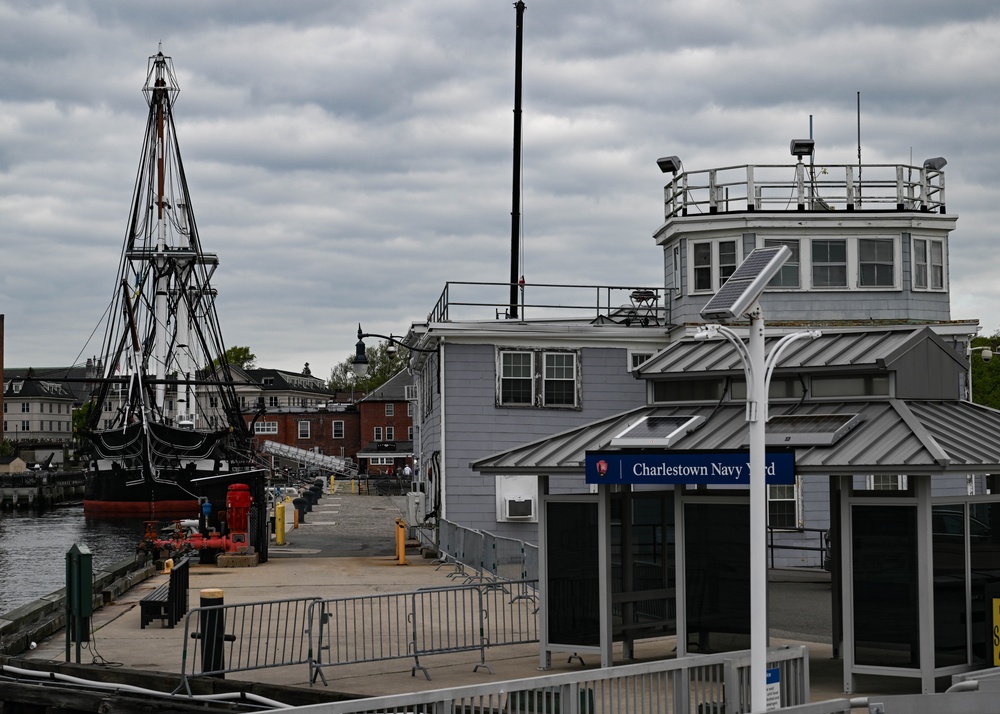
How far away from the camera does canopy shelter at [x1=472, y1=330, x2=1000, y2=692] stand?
41.1 feet

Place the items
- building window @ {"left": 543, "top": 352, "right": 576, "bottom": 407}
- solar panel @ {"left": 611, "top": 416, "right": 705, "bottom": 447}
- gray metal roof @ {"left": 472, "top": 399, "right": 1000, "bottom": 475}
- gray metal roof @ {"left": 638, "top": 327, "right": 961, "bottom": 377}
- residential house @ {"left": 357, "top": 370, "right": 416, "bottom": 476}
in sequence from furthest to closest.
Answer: residential house @ {"left": 357, "top": 370, "right": 416, "bottom": 476} < building window @ {"left": 543, "top": 352, "right": 576, "bottom": 407} < gray metal roof @ {"left": 638, "top": 327, "right": 961, "bottom": 377} < solar panel @ {"left": 611, "top": 416, "right": 705, "bottom": 447} < gray metal roof @ {"left": 472, "top": 399, "right": 1000, "bottom": 475}

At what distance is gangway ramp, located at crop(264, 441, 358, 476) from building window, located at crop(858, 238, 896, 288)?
82.8 m

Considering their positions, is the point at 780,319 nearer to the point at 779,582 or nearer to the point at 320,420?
the point at 779,582

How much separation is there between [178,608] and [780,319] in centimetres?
1769

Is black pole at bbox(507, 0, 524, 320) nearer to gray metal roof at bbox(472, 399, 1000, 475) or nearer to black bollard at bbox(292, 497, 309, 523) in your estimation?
black bollard at bbox(292, 497, 309, 523)

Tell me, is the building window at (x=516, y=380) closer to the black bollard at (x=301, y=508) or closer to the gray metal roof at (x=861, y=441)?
the gray metal roof at (x=861, y=441)

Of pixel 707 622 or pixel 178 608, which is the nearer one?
pixel 707 622

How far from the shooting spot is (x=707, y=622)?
14062 mm

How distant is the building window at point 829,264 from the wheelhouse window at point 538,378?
6534 millimetres

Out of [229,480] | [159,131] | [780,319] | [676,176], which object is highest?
[159,131]

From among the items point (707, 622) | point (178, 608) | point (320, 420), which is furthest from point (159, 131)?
point (707, 622)

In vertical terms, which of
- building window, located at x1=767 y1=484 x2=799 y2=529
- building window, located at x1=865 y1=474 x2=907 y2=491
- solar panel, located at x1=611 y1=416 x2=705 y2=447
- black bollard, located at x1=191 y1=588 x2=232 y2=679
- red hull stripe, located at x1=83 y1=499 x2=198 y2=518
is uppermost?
solar panel, located at x1=611 y1=416 x2=705 y2=447

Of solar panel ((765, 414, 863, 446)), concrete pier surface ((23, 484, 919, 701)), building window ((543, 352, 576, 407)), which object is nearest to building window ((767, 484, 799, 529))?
building window ((543, 352, 576, 407))

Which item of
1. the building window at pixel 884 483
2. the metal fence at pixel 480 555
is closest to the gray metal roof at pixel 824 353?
the metal fence at pixel 480 555
